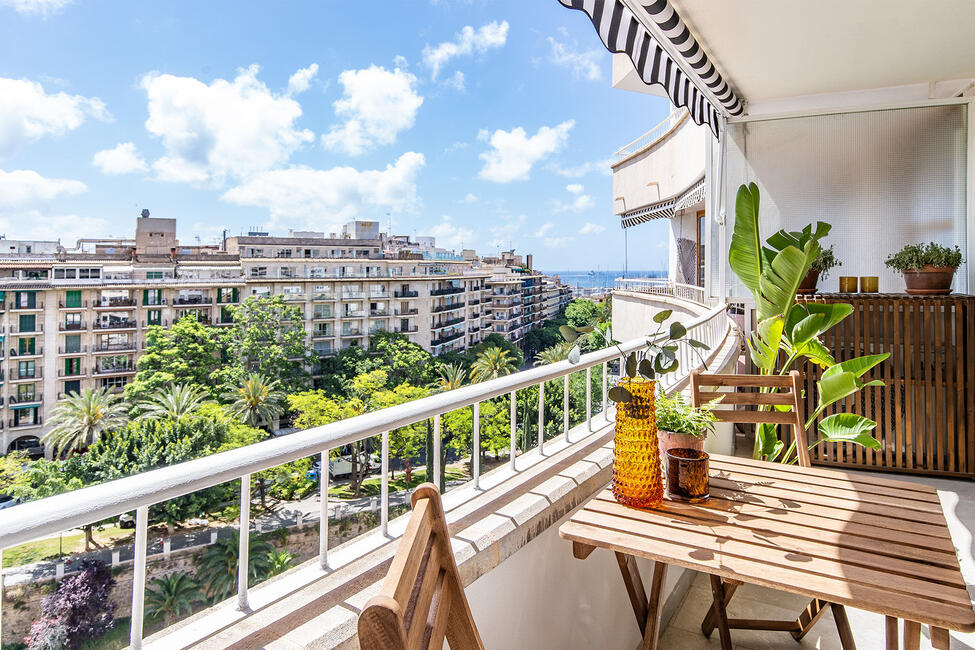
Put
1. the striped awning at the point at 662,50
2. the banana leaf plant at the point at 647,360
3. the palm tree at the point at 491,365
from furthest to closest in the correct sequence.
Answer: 1. the palm tree at the point at 491,365
2. the striped awning at the point at 662,50
3. the banana leaf plant at the point at 647,360

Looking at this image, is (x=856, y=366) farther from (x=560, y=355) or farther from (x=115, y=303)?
(x=115, y=303)

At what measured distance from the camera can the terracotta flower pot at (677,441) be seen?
1441mm

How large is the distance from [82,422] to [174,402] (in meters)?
4.26

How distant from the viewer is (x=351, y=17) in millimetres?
74938

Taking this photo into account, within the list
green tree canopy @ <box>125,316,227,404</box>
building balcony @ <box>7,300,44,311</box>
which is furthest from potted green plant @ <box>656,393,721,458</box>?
building balcony @ <box>7,300,44,311</box>

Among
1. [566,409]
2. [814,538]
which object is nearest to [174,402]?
[566,409]

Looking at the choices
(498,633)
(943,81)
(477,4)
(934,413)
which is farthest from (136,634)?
(477,4)

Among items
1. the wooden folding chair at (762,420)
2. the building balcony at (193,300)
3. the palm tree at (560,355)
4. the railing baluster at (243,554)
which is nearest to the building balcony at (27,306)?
the building balcony at (193,300)

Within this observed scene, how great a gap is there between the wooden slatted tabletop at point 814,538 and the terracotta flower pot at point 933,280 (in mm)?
2671

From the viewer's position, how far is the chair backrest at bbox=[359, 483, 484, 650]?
47cm

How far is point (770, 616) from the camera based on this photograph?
7.14 feet

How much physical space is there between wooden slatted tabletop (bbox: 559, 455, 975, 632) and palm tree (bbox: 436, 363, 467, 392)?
1326 inches

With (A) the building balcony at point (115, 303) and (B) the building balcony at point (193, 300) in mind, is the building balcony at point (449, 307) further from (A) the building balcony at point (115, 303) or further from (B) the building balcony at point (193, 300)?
(A) the building balcony at point (115, 303)

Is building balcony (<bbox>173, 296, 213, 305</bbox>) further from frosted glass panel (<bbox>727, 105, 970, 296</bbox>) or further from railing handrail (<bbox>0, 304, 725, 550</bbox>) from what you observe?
railing handrail (<bbox>0, 304, 725, 550</bbox>)
